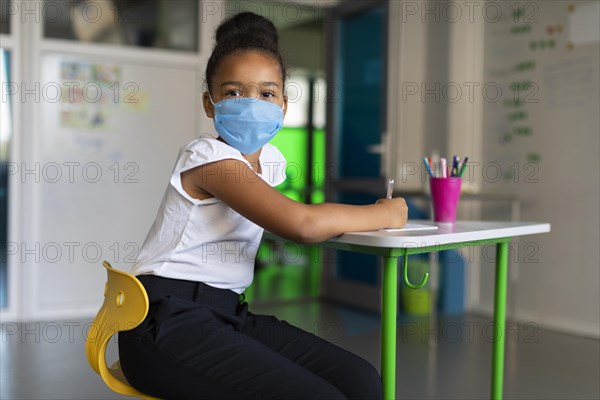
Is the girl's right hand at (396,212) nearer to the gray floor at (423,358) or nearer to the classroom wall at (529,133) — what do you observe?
the gray floor at (423,358)

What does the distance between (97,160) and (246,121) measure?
2772 millimetres

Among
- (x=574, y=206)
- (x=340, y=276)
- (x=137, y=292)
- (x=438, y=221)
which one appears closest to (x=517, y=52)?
(x=574, y=206)

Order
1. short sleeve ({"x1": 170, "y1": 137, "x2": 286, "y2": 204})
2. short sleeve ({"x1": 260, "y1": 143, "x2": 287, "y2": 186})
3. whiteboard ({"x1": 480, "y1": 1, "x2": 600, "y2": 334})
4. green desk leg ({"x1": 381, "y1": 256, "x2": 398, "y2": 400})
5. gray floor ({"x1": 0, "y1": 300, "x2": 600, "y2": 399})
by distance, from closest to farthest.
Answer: short sleeve ({"x1": 170, "y1": 137, "x2": 286, "y2": 204})
green desk leg ({"x1": 381, "y1": 256, "x2": 398, "y2": 400})
short sleeve ({"x1": 260, "y1": 143, "x2": 287, "y2": 186})
gray floor ({"x1": 0, "y1": 300, "x2": 600, "y2": 399})
whiteboard ({"x1": 480, "y1": 1, "x2": 600, "y2": 334})

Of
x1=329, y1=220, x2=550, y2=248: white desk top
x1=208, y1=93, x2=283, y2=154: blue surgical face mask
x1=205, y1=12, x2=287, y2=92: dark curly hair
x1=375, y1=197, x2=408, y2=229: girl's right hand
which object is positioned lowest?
x1=329, y1=220, x2=550, y2=248: white desk top

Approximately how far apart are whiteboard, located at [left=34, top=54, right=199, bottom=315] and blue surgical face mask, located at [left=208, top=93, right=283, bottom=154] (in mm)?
2687

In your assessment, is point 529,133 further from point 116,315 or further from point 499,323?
point 116,315

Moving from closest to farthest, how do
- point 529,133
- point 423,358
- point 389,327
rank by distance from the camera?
point 389,327
point 423,358
point 529,133

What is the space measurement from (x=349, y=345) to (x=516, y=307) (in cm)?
123

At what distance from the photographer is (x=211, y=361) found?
1.16m

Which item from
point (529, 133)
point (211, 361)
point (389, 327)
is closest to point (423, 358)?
point (529, 133)

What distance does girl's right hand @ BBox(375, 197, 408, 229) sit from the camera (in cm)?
143

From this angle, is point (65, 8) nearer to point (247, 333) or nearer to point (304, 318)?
point (304, 318)

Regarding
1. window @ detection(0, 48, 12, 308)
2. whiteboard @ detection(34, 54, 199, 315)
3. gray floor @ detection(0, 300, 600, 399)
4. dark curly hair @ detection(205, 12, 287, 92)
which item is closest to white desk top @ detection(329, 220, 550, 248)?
dark curly hair @ detection(205, 12, 287, 92)

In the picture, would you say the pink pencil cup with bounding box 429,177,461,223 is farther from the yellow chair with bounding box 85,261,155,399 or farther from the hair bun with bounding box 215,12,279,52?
the yellow chair with bounding box 85,261,155,399
